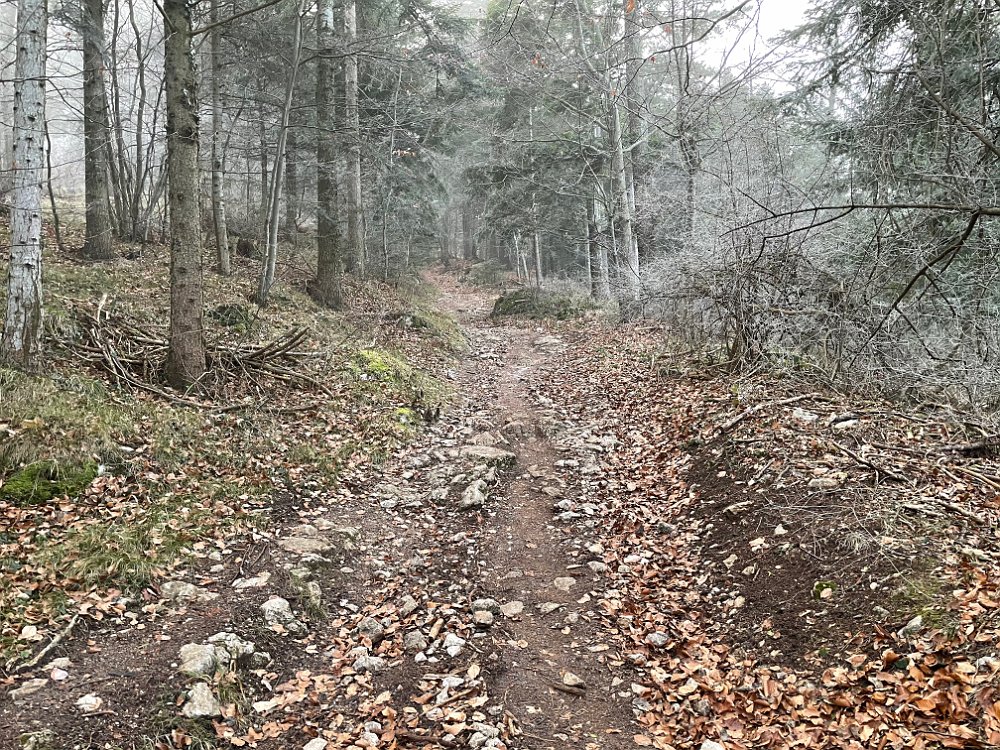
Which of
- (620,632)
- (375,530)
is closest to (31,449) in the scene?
(375,530)

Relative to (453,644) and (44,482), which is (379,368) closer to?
(44,482)

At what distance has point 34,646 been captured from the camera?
3791 millimetres

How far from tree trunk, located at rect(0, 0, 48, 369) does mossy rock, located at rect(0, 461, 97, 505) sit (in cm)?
180

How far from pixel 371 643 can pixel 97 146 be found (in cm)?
1163

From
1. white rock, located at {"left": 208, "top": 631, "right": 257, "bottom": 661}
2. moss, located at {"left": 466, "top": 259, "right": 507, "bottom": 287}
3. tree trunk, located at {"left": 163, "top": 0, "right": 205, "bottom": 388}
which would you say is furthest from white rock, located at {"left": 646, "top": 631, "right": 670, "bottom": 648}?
moss, located at {"left": 466, "top": 259, "right": 507, "bottom": 287}

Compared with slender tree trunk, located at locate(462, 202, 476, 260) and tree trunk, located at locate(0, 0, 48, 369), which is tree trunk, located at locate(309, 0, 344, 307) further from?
slender tree trunk, located at locate(462, 202, 476, 260)

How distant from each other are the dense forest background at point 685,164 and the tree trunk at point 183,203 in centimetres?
3

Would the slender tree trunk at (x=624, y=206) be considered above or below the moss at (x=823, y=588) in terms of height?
above

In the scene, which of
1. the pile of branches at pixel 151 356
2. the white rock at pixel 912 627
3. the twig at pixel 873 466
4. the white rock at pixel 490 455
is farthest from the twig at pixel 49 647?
the twig at pixel 873 466

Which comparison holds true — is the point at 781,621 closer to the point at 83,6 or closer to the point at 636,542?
the point at 636,542

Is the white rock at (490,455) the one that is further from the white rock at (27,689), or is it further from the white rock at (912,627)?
the white rock at (27,689)

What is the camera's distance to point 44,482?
5.27 metres

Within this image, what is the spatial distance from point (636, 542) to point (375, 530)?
2619 mm

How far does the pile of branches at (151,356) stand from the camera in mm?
7371
